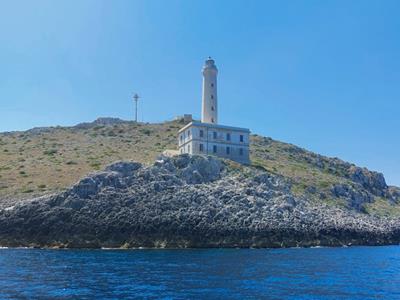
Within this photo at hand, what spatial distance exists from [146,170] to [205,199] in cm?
1041

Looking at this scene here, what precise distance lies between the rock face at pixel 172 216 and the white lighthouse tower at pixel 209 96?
64.8ft

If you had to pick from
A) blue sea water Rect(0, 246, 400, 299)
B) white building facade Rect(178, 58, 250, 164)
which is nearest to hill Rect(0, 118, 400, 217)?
white building facade Rect(178, 58, 250, 164)

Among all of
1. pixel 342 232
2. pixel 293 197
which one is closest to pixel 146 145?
pixel 293 197

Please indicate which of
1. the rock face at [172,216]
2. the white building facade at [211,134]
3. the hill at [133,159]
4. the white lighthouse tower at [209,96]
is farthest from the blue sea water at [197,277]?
the white lighthouse tower at [209,96]

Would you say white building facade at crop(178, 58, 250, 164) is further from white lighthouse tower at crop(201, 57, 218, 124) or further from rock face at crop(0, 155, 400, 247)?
rock face at crop(0, 155, 400, 247)

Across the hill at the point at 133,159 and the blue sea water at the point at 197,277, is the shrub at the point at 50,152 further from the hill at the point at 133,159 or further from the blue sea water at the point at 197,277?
the blue sea water at the point at 197,277

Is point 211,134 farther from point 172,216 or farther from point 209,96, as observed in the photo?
point 172,216

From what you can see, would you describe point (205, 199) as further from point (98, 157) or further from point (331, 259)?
point (98, 157)

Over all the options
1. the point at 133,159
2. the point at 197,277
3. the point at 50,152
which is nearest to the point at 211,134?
the point at 133,159

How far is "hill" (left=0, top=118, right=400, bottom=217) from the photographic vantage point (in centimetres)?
8050

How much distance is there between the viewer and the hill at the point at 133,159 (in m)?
80.5

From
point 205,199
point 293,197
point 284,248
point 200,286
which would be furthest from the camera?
point 293,197

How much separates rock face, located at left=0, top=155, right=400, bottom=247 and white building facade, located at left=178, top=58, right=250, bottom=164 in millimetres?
11159

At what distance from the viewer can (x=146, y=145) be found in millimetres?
116562
